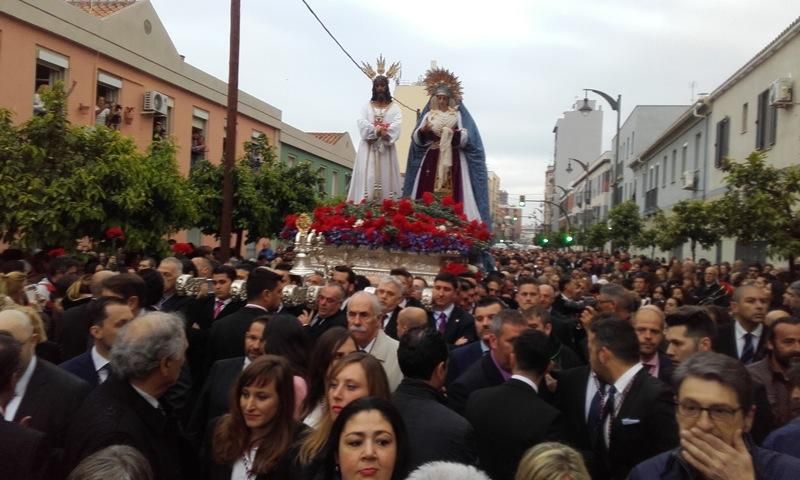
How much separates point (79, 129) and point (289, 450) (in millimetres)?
A: 11451

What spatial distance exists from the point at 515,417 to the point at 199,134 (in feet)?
83.0

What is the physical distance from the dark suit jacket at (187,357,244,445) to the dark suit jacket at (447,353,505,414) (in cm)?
128

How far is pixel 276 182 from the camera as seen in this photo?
21.6 metres

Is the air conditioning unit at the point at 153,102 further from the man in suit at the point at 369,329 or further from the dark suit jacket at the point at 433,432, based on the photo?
the dark suit jacket at the point at 433,432

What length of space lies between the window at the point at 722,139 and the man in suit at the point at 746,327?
63.0 ft

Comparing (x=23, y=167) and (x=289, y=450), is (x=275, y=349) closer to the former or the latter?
(x=289, y=450)

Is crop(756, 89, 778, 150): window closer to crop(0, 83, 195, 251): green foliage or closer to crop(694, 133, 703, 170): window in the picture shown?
crop(694, 133, 703, 170): window

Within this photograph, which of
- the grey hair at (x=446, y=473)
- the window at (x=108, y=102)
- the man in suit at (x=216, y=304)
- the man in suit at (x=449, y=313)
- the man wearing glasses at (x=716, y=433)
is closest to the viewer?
the grey hair at (x=446, y=473)

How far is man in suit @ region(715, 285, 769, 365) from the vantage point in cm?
779

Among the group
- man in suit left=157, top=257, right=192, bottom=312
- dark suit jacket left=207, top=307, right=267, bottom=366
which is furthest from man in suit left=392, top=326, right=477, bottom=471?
man in suit left=157, top=257, right=192, bottom=312

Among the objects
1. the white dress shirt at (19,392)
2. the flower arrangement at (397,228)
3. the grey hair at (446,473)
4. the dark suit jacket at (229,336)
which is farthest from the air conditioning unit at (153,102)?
the grey hair at (446,473)

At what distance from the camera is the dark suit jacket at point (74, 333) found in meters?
6.43

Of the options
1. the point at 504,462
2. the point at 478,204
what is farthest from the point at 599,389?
the point at 478,204

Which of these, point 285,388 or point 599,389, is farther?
point 599,389
